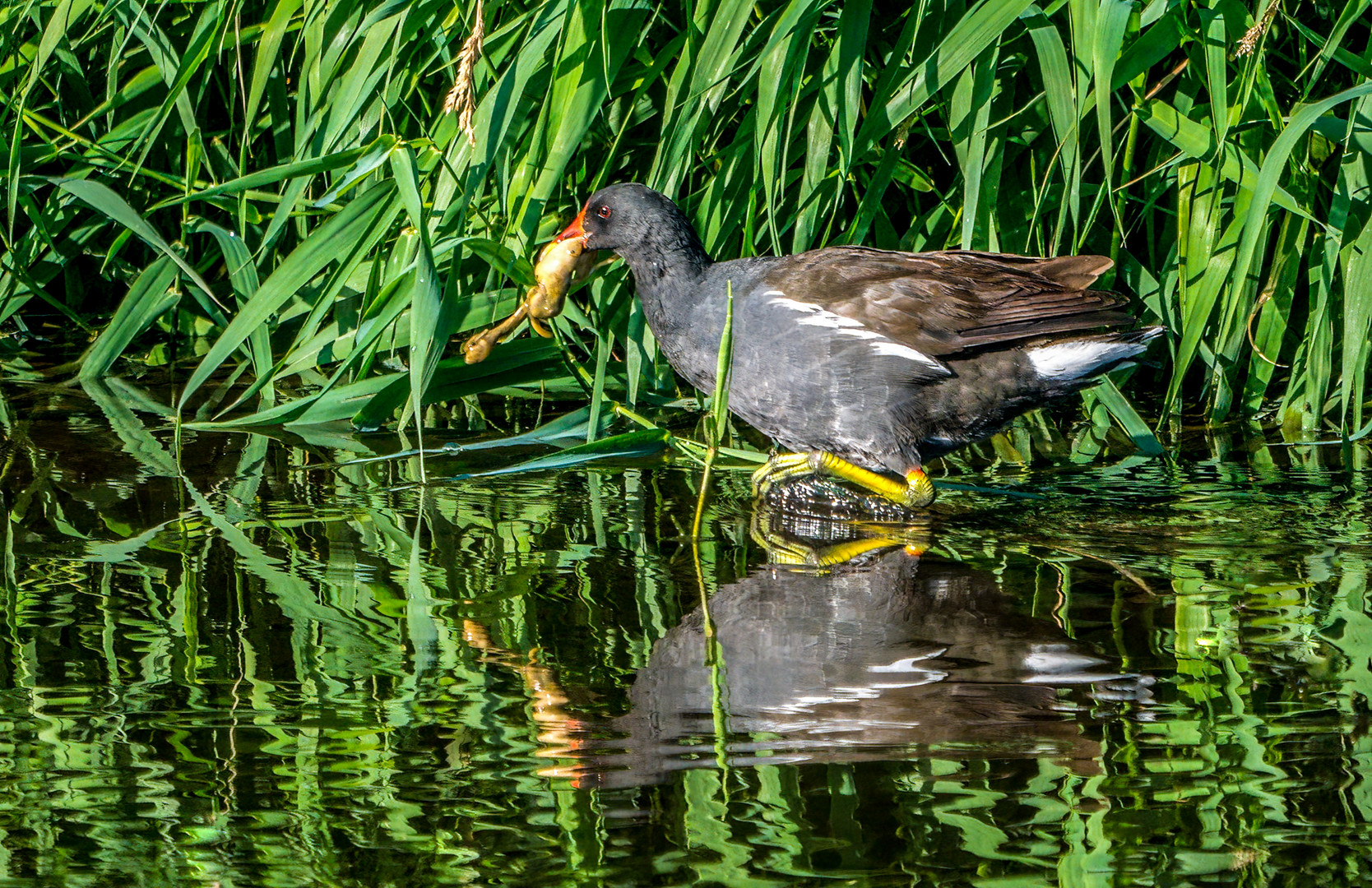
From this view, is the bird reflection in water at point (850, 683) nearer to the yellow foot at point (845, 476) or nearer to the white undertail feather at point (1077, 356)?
the yellow foot at point (845, 476)

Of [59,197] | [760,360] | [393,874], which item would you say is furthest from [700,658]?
[59,197]

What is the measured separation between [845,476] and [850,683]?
1.44m

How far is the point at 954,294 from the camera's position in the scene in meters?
3.57

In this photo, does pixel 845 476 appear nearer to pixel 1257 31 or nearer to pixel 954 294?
pixel 954 294

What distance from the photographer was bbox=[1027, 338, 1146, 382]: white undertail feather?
3508mm

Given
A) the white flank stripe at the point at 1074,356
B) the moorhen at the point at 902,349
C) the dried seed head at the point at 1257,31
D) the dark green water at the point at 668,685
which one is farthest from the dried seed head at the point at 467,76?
the dried seed head at the point at 1257,31

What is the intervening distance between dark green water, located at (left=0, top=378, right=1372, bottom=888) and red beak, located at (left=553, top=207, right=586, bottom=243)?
67 cm

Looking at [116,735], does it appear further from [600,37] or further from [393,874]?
[600,37]

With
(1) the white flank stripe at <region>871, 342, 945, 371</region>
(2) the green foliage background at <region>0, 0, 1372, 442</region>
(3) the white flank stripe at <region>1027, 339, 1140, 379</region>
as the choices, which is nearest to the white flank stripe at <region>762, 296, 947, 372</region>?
(1) the white flank stripe at <region>871, 342, 945, 371</region>

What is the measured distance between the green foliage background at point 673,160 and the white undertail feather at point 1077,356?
1.08ft

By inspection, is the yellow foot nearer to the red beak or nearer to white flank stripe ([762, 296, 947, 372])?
white flank stripe ([762, 296, 947, 372])

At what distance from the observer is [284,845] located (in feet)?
6.02

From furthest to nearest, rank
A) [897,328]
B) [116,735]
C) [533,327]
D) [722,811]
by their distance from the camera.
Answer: [533,327] < [897,328] < [116,735] < [722,811]

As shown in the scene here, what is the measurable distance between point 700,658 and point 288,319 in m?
2.50
